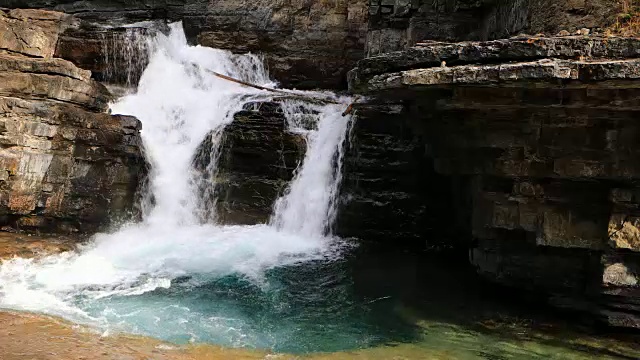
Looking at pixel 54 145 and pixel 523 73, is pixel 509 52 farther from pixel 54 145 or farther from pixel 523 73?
pixel 54 145

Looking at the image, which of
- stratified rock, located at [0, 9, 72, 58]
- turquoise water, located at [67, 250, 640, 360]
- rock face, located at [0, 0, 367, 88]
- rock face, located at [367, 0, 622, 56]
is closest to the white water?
turquoise water, located at [67, 250, 640, 360]

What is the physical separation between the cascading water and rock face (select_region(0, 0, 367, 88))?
1214mm

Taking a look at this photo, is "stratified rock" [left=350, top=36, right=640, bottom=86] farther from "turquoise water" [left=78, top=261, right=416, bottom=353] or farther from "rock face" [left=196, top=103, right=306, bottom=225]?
"rock face" [left=196, top=103, right=306, bottom=225]

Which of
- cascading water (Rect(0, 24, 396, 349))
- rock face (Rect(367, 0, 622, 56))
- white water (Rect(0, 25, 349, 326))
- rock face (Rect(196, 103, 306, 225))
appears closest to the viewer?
cascading water (Rect(0, 24, 396, 349))

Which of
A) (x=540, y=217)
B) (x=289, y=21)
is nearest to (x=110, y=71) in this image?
(x=289, y=21)

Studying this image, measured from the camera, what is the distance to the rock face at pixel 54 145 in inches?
364

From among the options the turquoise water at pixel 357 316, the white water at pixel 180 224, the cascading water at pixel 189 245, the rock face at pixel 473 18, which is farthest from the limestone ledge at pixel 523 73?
the white water at pixel 180 224

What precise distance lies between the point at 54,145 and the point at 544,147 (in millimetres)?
8411

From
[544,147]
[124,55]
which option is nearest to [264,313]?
[544,147]

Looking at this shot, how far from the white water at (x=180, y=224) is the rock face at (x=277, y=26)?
5.93 ft

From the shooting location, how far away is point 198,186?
36.9ft

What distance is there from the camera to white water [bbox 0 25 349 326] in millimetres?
7508

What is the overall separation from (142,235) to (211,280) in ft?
Result: 9.87

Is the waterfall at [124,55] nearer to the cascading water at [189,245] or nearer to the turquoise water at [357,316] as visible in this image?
the cascading water at [189,245]
